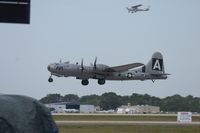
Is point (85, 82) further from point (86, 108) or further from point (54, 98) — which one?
point (54, 98)

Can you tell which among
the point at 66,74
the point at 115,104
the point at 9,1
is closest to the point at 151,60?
the point at 66,74

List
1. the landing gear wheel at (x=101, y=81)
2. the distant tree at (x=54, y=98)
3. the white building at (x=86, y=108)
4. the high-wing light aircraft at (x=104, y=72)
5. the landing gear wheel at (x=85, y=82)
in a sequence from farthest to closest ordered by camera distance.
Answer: the distant tree at (x=54, y=98)
the white building at (x=86, y=108)
the landing gear wheel at (x=85, y=82)
the landing gear wheel at (x=101, y=81)
the high-wing light aircraft at (x=104, y=72)

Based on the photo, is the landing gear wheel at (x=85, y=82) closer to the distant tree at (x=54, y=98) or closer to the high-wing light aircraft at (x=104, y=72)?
the high-wing light aircraft at (x=104, y=72)

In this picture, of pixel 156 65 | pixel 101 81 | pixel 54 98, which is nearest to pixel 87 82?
pixel 101 81

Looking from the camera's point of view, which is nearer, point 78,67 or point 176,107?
point 78,67

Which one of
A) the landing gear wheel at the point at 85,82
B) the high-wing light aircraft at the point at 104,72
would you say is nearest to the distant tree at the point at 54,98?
the high-wing light aircraft at the point at 104,72

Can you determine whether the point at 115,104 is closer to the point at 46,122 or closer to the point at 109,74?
the point at 109,74

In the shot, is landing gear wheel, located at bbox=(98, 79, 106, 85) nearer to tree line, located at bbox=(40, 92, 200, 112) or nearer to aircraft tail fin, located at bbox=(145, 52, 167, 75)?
aircraft tail fin, located at bbox=(145, 52, 167, 75)

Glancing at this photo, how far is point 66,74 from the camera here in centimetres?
8138

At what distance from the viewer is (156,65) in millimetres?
101375

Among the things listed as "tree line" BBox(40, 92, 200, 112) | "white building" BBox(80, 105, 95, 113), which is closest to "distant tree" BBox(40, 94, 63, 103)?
"tree line" BBox(40, 92, 200, 112)

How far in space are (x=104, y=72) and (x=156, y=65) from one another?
18.5 metres

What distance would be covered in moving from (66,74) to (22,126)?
2915 inches

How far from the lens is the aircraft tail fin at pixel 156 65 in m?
95.6
